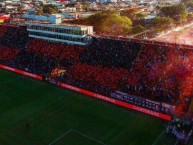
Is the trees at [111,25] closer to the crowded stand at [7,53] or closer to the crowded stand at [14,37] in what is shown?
the crowded stand at [14,37]

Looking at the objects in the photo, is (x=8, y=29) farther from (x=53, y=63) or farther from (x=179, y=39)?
(x=179, y=39)

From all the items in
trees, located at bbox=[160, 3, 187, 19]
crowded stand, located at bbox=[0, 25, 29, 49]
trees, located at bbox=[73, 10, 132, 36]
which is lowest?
crowded stand, located at bbox=[0, 25, 29, 49]

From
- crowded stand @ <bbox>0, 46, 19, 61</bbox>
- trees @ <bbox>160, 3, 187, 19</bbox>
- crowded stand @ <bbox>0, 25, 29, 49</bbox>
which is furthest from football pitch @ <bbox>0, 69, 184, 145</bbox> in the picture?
trees @ <bbox>160, 3, 187, 19</bbox>

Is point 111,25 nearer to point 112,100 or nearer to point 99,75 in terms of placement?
point 99,75

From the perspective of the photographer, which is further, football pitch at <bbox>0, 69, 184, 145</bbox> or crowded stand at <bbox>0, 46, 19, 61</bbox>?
crowded stand at <bbox>0, 46, 19, 61</bbox>

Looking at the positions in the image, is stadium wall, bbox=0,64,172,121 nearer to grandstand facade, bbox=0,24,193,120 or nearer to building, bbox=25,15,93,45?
grandstand facade, bbox=0,24,193,120

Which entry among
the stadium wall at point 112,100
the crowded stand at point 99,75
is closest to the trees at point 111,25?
the crowded stand at point 99,75
